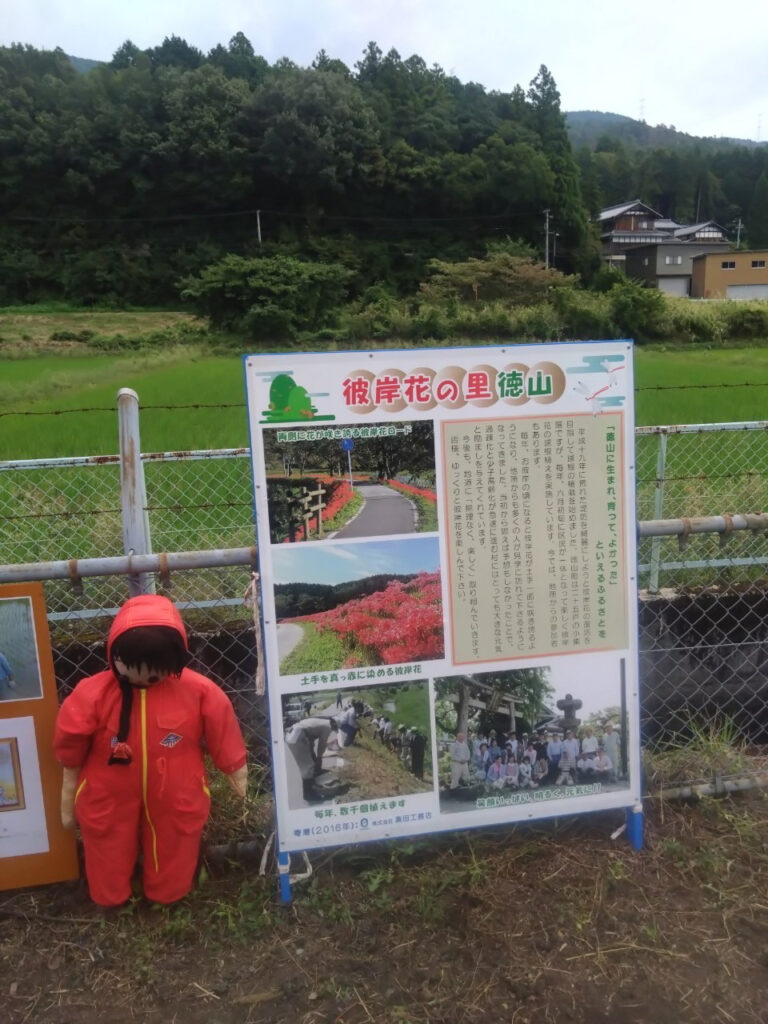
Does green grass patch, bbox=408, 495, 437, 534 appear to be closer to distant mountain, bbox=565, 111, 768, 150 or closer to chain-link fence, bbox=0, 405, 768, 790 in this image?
chain-link fence, bbox=0, 405, 768, 790

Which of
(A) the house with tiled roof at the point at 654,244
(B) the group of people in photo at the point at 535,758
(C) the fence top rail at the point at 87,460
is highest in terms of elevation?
(A) the house with tiled roof at the point at 654,244

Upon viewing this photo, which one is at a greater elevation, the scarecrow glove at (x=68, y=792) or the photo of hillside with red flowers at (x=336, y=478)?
the photo of hillside with red flowers at (x=336, y=478)

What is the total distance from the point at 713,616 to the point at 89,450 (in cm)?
556

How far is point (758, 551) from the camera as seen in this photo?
515 centimetres

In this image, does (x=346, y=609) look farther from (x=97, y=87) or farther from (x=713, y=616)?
(x=97, y=87)

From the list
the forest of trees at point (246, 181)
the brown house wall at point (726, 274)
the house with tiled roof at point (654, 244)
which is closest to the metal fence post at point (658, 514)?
the forest of trees at point (246, 181)

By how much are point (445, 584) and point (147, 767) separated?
3.18 ft

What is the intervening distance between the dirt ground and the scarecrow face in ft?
2.26

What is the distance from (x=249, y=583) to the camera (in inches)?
148

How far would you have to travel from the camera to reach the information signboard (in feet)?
6.42

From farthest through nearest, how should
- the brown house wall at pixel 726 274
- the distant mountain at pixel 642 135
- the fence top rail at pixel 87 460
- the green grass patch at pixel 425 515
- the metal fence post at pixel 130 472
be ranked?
1. the distant mountain at pixel 642 135
2. the brown house wall at pixel 726 274
3. the fence top rail at pixel 87 460
4. the metal fence post at pixel 130 472
5. the green grass patch at pixel 425 515

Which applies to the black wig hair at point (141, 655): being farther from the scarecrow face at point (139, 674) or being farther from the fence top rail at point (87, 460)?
the fence top rail at point (87, 460)

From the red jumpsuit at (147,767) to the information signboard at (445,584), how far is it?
22cm

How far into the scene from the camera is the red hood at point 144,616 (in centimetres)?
195
